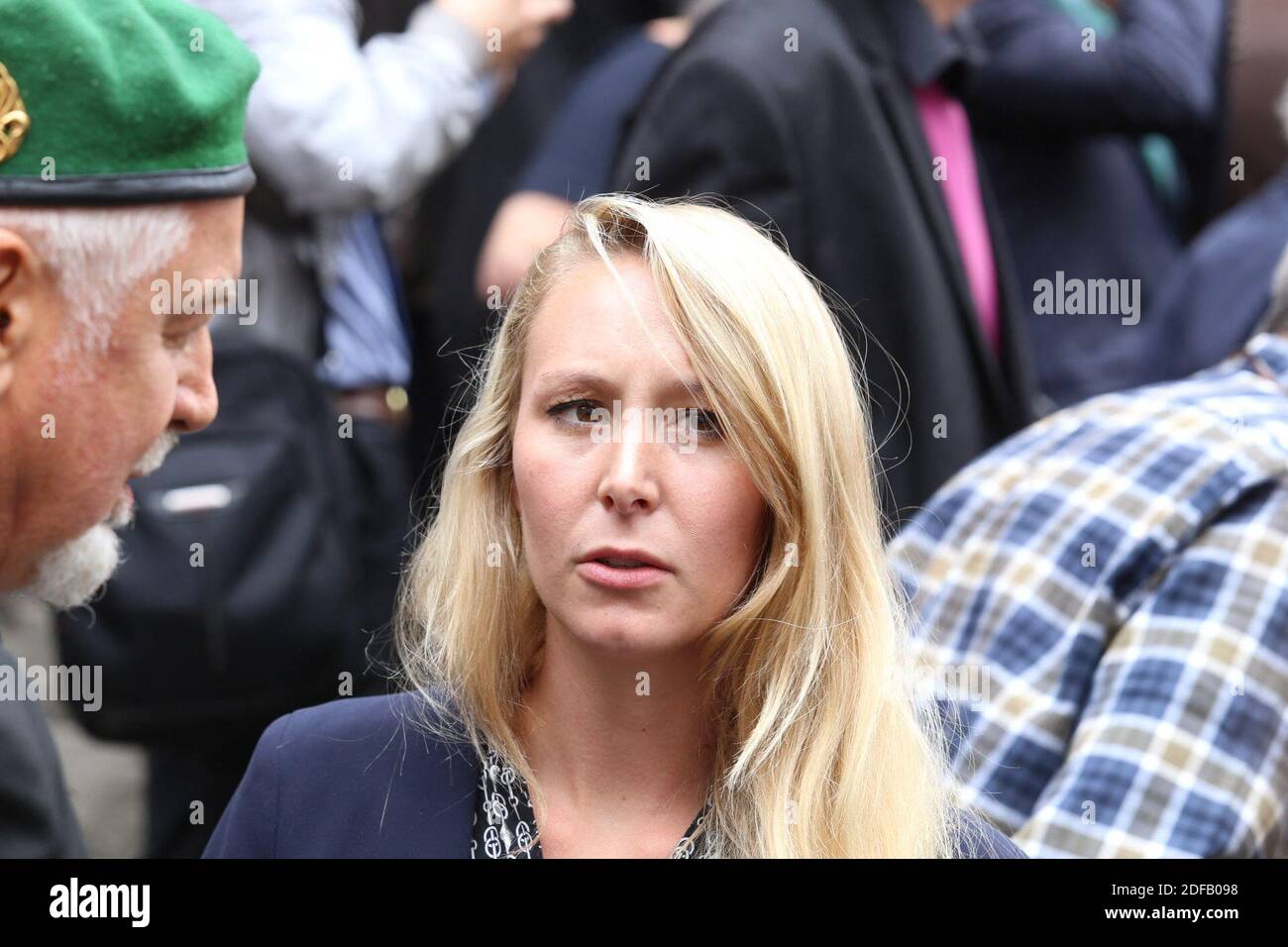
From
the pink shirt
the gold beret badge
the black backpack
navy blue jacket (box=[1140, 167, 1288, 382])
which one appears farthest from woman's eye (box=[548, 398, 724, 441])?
navy blue jacket (box=[1140, 167, 1288, 382])

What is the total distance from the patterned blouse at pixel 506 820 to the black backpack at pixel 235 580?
4.31ft

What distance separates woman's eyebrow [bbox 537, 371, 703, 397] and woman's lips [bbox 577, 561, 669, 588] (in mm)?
195

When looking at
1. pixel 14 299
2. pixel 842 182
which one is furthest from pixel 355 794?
pixel 842 182

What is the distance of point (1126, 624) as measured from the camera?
259cm

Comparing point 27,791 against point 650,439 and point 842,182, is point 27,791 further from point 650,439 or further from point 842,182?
point 842,182

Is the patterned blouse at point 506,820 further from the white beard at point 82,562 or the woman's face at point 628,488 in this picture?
the white beard at point 82,562

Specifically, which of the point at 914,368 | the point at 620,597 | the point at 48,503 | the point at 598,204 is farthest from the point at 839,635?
the point at 914,368

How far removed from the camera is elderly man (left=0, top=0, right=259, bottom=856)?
1.95m

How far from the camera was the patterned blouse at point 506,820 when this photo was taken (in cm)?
195

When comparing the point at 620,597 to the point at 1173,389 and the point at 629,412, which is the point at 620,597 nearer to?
the point at 629,412

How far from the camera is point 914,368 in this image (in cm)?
338

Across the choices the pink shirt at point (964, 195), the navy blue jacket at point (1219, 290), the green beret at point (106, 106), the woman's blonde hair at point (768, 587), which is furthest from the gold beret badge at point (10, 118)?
the navy blue jacket at point (1219, 290)

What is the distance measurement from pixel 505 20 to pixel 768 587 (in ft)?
7.20
